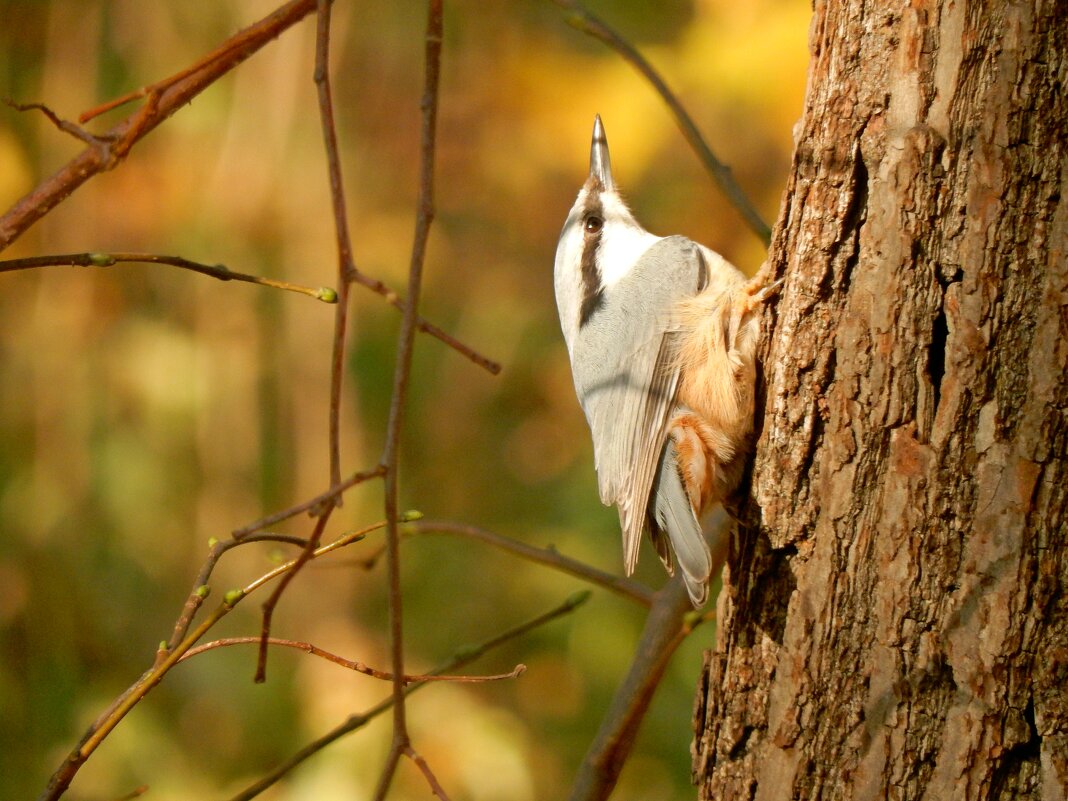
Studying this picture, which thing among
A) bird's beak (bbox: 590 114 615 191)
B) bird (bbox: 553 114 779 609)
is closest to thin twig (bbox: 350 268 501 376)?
bird (bbox: 553 114 779 609)

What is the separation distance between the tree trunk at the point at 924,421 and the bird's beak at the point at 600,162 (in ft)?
3.08

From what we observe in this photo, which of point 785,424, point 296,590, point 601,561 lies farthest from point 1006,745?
point 296,590

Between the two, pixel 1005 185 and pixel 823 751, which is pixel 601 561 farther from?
pixel 1005 185

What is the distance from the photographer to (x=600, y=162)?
2338 mm

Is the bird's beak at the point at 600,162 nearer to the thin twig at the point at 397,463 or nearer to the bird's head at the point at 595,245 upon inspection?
the bird's head at the point at 595,245

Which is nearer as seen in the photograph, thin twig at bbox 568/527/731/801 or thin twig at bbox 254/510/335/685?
thin twig at bbox 254/510/335/685

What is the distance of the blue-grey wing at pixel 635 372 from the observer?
6.14 feet

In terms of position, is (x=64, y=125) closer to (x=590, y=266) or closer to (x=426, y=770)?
(x=426, y=770)

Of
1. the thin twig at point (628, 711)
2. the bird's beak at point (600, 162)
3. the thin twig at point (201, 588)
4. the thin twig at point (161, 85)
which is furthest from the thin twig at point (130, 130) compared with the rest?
the thin twig at point (628, 711)

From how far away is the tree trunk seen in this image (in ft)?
4.00

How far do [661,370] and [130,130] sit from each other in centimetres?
97

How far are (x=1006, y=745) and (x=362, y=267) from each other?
12.1ft

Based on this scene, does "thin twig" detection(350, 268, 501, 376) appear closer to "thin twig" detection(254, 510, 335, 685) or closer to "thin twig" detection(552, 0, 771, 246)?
"thin twig" detection(254, 510, 335, 685)

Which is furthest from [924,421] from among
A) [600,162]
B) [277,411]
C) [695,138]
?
[277,411]
